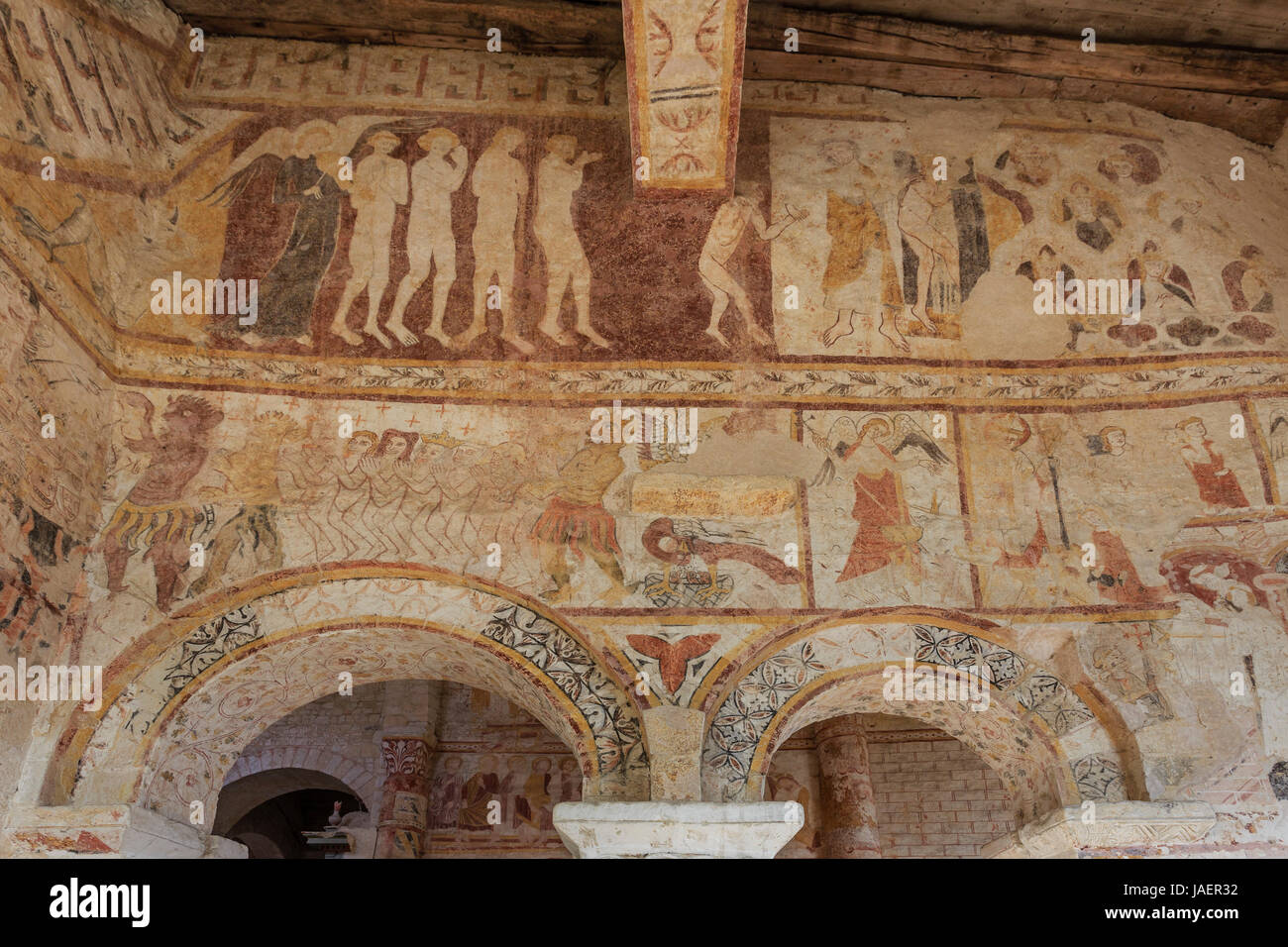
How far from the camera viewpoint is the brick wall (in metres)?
10.1

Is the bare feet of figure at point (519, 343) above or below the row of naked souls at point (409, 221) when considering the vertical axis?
below

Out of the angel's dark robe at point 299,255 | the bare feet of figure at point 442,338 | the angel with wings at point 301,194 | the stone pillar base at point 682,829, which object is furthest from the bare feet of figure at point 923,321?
the angel's dark robe at point 299,255

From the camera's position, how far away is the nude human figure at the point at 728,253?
24.6 ft

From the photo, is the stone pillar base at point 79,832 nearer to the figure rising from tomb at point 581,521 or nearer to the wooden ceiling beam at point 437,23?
the figure rising from tomb at point 581,521

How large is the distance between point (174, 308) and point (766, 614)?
4136 mm

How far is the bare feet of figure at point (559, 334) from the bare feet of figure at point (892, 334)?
201 centimetres

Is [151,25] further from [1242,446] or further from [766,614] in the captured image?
[1242,446]

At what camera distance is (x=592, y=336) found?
7402 millimetres

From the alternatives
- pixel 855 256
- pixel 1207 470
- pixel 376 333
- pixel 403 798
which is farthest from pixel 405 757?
pixel 1207 470

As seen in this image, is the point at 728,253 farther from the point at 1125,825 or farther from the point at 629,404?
the point at 1125,825

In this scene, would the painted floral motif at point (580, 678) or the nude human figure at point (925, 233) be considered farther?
the nude human figure at point (925, 233)

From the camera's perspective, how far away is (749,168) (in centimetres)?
792

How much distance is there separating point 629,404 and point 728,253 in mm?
1289

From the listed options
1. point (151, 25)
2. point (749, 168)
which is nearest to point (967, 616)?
point (749, 168)
